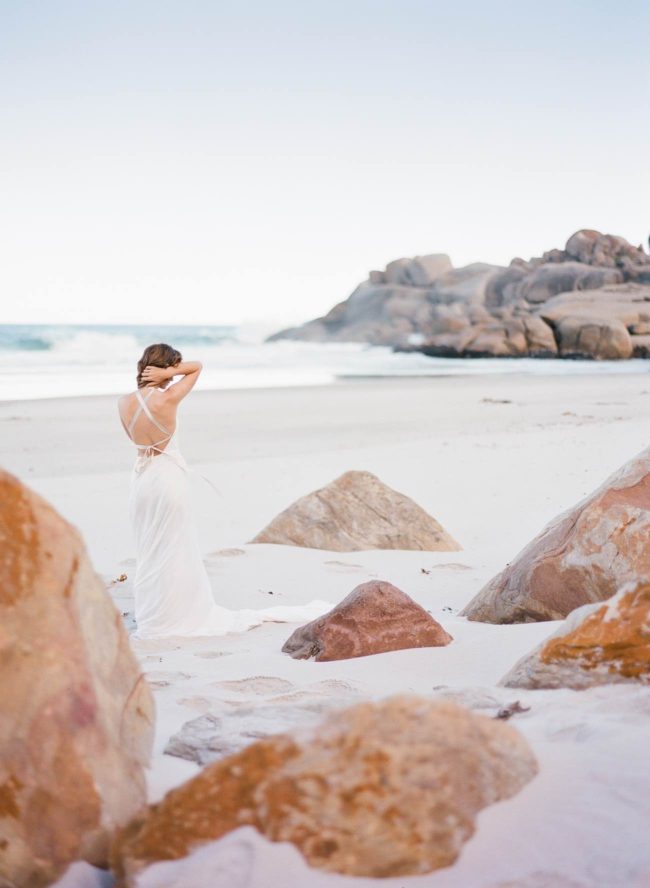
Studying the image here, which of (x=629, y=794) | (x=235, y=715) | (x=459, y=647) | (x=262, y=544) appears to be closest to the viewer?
(x=629, y=794)

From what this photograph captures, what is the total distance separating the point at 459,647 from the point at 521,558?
2.66ft

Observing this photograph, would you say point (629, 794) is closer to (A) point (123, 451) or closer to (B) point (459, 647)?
(B) point (459, 647)

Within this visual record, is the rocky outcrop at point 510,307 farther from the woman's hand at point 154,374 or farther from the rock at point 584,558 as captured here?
the rock at point 584,558

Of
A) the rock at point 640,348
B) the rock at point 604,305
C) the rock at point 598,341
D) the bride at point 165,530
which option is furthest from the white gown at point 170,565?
the rock at point 604,305

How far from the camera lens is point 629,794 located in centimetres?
229

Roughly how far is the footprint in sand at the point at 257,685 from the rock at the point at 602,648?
3.53 ft

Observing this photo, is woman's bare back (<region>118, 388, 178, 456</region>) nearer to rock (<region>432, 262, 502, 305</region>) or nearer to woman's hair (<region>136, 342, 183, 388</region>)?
woman's hair (<region>136, 342, 183, 388</region>)

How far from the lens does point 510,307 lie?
6438 cm

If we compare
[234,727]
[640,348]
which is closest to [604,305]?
[640,348]

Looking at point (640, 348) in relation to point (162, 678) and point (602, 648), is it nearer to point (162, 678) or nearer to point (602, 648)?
point (162, 678)

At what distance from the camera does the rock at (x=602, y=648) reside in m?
2.94

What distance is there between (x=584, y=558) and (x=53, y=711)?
2.89 meters

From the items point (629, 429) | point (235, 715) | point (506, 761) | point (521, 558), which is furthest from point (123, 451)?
point (506, 761)

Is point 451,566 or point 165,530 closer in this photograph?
point 165,530
